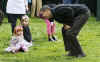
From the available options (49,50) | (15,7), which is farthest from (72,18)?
(15,7)

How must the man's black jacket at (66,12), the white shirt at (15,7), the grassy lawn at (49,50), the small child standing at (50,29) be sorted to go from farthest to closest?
the small child standing at (50,29), the white shirt at (15,7), the grassy lawn at (49,50), the man's black jacket at (66,12)

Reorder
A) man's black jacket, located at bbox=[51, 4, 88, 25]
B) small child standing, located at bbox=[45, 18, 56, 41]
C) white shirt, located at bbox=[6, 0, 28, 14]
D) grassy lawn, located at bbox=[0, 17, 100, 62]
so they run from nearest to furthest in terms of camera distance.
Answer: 1. man's black jacket, located at bbox=[51, 4, 88, 25]
2. grassy lawn, located at bbox=[0, 17, 100, 62]
3. white shirt, located at bbox=[6, 0, 28, 14]
4. small child standing, located at bbox=[45, 18, 56, 41]

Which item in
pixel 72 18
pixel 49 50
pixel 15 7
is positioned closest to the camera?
pixel 72 18

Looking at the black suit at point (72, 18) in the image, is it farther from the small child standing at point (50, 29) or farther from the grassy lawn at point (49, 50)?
the small child standing at point (50, 29)

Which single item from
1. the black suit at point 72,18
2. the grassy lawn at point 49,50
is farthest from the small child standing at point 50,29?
the black suit at point 72,18

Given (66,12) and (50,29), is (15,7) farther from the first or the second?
(66,12)

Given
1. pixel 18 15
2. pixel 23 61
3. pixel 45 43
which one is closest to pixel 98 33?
pixel 45 43

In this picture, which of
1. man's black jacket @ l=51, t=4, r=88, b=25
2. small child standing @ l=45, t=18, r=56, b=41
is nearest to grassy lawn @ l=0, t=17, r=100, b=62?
small child standing @ l=45, t=18, r=56, b=41

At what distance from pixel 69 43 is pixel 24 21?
1844mm

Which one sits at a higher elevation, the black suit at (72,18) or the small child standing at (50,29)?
the black suit at (72,18)

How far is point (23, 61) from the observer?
7.27 metres

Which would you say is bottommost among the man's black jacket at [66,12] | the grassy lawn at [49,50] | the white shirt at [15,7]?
the grassy lawn at [49,50]

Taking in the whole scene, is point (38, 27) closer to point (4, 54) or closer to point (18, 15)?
point (18, 15)

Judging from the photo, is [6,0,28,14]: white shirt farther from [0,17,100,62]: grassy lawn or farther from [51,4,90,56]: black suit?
[51,4,90,56]: black suit
